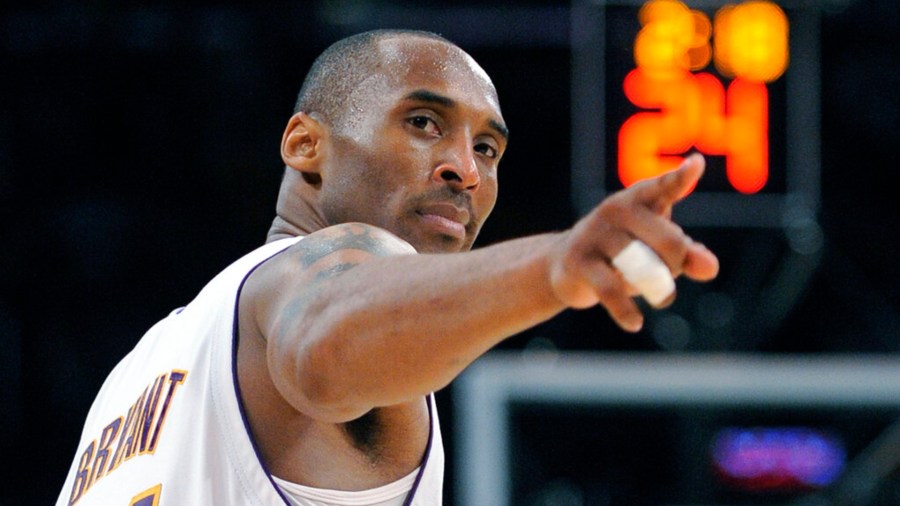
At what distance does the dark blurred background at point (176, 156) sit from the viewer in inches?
252

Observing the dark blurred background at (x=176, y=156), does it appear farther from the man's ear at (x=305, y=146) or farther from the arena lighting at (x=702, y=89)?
the man's ear at (x=305, y=146)

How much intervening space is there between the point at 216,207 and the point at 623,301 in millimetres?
5164

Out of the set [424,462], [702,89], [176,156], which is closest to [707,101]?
[702,89]

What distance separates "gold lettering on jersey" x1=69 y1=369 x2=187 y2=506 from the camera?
7.25 ft

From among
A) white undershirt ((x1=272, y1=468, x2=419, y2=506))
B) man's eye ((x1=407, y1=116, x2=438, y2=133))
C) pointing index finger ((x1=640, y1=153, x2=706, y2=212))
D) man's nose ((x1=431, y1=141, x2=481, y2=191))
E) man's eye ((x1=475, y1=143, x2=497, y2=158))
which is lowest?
white undershirt ((x1=272, y1=468, x2=419, y2=506))

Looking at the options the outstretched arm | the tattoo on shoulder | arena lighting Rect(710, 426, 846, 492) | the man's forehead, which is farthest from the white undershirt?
arena lighting Rect(710, 426, 846, 492)

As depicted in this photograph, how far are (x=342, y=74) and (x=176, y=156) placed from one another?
4.19m

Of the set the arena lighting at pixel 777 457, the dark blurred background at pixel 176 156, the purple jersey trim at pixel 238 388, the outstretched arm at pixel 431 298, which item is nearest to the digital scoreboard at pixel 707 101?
the dark blurred background at pixel 176 156

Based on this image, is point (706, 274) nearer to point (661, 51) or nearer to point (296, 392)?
point (296, 392)

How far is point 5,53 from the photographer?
6570 millimetres

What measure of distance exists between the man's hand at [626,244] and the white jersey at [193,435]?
27.1 inches

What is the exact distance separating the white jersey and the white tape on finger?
2.46ft

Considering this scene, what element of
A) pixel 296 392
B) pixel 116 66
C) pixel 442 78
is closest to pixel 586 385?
pixel 116 66

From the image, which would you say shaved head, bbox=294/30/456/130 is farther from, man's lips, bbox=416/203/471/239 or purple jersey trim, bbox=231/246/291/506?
purple jersey trim, bbox=231/246/291/506
